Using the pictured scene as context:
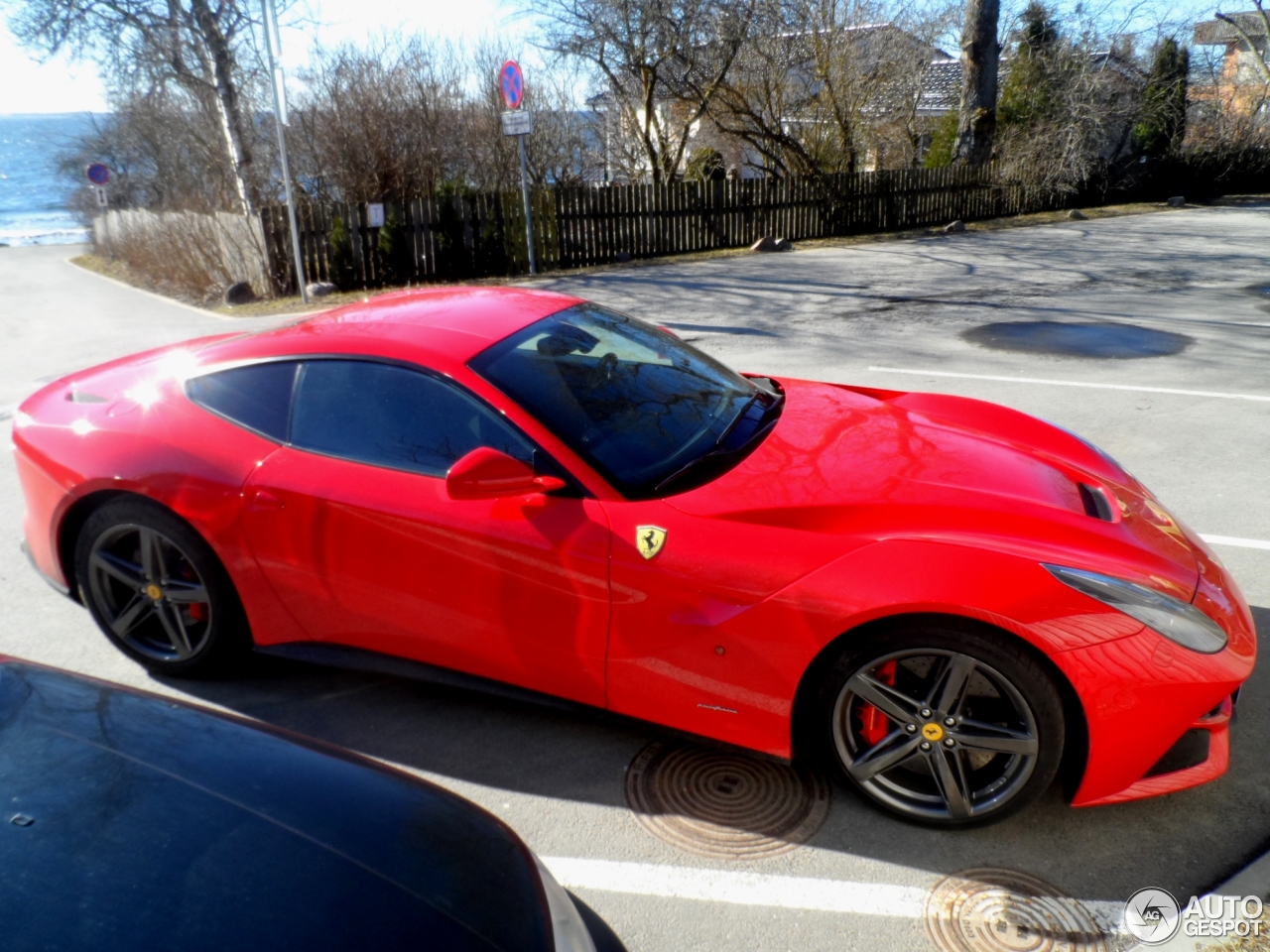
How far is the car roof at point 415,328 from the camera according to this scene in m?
3.37

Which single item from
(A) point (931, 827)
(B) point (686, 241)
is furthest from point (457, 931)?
(B) point (686, 241)

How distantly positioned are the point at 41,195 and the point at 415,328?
97.4 metres

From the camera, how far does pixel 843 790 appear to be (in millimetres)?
3008

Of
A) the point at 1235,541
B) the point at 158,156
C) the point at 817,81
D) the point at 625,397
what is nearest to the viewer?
the point at 625,397

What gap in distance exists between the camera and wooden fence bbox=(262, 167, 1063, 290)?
15539 mm

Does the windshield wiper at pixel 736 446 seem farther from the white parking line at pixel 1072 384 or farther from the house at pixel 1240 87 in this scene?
the house at pixel 1240 87

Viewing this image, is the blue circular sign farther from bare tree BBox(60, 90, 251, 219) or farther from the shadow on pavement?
the shadow on pavement

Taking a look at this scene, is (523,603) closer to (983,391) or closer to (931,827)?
(931,827)

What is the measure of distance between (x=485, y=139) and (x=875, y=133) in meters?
10.4

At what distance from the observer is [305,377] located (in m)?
3.51

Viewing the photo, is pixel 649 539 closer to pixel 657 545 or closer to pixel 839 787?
pixel 657 545

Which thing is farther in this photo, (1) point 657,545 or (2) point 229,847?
(1) point 657,545

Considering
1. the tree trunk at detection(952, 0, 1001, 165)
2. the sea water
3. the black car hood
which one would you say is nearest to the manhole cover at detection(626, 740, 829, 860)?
the black car hood

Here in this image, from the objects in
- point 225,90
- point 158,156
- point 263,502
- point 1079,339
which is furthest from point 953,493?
point 158,156
